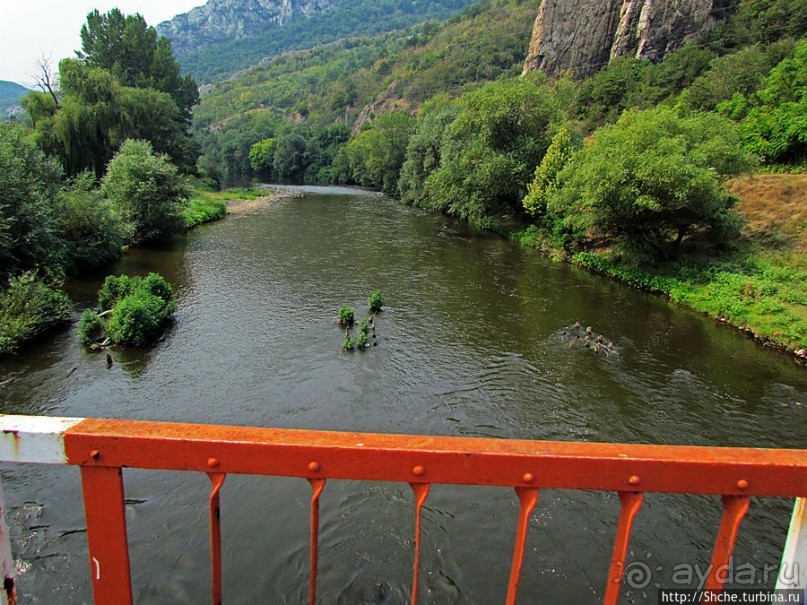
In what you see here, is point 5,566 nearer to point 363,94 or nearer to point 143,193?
point 143,193

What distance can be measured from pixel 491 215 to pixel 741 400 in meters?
24.5

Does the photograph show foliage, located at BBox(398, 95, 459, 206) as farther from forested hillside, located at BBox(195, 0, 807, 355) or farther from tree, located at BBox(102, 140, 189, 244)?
tree, located at BBox(102, 140, 189, 244)

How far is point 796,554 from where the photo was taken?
2.02 metres

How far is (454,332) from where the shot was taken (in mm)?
16875

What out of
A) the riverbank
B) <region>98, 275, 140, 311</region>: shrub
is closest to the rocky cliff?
<region>98, 275, 140, 311</region>: shrub

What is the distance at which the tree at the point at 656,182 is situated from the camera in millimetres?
20031

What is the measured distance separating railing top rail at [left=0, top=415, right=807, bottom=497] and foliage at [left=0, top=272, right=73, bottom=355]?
50.9ft

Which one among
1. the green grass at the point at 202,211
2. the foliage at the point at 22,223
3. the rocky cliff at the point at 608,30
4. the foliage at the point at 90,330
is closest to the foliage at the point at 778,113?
the rocky cliff at the point at 608,30

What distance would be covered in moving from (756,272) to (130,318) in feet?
77.5

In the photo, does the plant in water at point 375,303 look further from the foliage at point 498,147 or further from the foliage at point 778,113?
the foliage at point 778,113

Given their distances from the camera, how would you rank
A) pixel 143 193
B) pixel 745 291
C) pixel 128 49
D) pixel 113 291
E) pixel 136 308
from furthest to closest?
1. pixel 128 49
2. pixel 143 193
3. pixel 745 291
4. pixel 113 291
5. pixel 136 308

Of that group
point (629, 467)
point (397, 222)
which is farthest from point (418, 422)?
point (397, 222)

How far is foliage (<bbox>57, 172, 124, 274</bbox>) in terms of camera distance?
21969 millimetres

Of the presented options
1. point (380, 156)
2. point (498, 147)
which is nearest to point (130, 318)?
point (498, 147)
